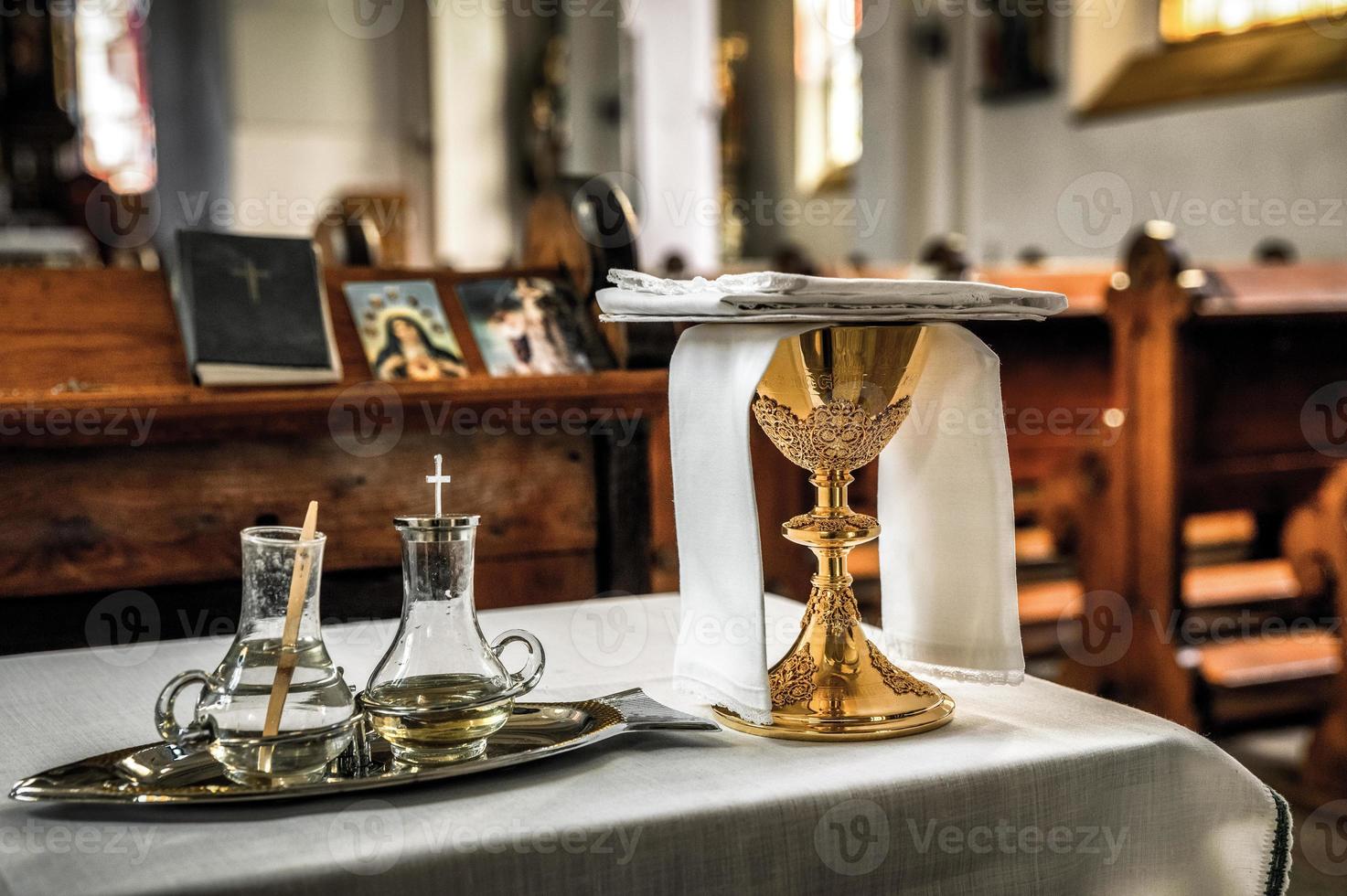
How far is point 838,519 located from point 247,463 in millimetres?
1115

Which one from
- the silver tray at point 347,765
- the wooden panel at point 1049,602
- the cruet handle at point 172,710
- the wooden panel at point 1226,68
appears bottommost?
the wooden panel at point 1049,602

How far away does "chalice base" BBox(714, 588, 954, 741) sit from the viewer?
3.46 feet

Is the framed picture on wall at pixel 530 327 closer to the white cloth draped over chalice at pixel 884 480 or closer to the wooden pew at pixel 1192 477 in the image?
the white cloth draped over chalice at pixel 884 480

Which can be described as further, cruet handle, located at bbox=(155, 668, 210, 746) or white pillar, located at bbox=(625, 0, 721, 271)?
white pillar, located at bbox=(625, 0, 721, 271)

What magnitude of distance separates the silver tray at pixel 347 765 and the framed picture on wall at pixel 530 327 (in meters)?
1.03

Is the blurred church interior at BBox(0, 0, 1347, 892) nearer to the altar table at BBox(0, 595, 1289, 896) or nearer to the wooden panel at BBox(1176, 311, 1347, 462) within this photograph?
the wooden panel at BBox(1176, 311, 1347, 462)

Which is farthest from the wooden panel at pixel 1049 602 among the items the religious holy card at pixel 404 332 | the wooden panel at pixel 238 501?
the religious holy card at pixel 404 332

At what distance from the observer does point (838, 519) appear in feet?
3.68

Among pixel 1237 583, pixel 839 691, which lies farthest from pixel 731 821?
pixel 1237 583

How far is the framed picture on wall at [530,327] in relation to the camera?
207 centimetres

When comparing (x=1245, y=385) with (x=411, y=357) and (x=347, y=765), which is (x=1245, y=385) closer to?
(x=411, y=357)

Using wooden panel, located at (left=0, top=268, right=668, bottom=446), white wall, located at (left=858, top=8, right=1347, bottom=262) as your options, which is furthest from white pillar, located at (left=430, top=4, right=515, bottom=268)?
wooden panel, located at (left=0, top=268, right=668, bottom=446)

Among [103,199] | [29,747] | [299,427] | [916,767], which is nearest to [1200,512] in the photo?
[299,427]

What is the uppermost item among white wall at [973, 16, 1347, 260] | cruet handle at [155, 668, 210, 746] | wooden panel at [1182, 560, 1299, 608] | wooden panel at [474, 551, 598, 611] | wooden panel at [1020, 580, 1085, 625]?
white wall at [973, 16, 1347, 260]
